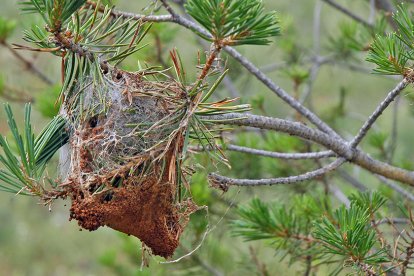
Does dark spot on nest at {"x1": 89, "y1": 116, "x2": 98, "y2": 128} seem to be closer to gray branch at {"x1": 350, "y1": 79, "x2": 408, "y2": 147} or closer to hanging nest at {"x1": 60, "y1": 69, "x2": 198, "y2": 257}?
hanging nest at {"x1": 60, "y1": 69, "x2": 198, "y2": 257}

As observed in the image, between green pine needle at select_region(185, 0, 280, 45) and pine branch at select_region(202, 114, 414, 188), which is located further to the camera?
pine branch at select_region(202, 114, 414, 188)

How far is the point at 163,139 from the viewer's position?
3.24 feet

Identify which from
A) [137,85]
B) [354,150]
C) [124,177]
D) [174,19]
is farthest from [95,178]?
[354,150]

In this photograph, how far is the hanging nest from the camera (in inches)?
37.9

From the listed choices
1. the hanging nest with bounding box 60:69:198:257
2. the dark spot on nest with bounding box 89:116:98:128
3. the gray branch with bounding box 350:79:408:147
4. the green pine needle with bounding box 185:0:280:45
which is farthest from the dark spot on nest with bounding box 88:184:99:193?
the gray branch with bounding box 350:79:408:147

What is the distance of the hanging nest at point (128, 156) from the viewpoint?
963 mm

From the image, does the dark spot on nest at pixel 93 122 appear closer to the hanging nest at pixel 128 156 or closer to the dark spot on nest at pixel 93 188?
the hanging nest at pixel 128 156

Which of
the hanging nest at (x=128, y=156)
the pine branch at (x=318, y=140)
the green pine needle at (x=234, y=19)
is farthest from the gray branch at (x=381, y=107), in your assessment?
the hanging nest at (x=128, y=156)

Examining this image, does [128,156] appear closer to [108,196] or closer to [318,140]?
[108,196]

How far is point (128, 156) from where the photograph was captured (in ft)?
3.25

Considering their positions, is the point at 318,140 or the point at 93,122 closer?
the point at 93,122

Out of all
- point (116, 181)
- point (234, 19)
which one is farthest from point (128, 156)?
point (234, 19)

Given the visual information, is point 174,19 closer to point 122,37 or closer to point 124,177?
point 122,37

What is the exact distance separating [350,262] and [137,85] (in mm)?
452
